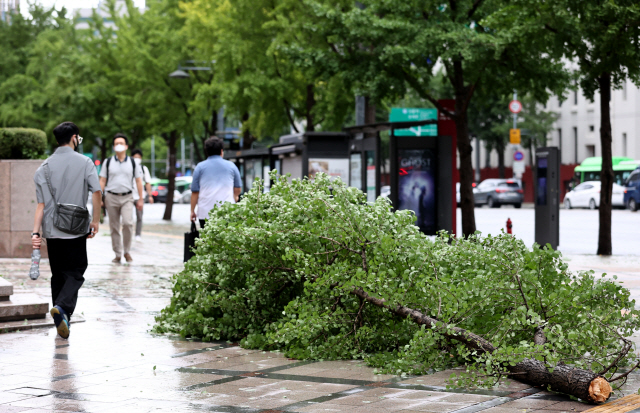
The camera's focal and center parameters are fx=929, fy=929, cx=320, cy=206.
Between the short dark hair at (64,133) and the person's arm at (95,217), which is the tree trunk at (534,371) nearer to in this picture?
the person's arm at (95,217)

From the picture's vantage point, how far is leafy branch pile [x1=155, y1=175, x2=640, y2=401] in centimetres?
567

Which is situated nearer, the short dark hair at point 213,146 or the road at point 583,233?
the short dark hair at point 213,146

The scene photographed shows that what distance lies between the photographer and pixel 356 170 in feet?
65.0

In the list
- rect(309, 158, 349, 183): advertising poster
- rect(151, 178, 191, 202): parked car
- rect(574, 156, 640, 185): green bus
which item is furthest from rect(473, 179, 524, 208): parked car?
rect(309, 158, 349, 183): advertising poster

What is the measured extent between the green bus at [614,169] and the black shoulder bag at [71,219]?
42546 millimetres

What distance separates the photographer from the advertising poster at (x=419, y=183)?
1859 centimetres

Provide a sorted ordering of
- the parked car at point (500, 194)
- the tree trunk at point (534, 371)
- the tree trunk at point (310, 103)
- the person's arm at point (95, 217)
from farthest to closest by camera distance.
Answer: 1. the parked car at point (500, 194)
2. the tree trunk at point (310, 103)
3. the person's arm at point (95, 217)
4. the tree trunk at point (534, 371)

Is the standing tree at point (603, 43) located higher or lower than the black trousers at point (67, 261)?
higher

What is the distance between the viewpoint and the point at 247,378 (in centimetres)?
589

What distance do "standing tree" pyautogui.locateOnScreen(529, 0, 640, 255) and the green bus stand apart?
3156 cm

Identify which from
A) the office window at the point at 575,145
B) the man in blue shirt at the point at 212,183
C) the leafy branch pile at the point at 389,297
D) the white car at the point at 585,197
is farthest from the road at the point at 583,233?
the office window at the point at 575,145

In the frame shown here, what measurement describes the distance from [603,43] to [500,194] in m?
34.7

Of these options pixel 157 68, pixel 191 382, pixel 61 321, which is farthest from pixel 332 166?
pixel 191 382

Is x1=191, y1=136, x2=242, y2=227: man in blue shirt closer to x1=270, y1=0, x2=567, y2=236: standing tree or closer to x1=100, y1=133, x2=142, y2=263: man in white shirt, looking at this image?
x1=100, y1=133, x2=142, y2=263: man in white shirt
